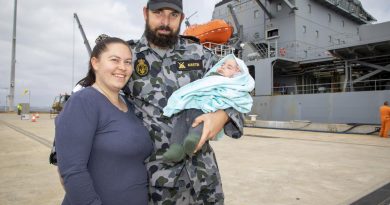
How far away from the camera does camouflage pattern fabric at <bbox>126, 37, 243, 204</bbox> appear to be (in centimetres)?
156

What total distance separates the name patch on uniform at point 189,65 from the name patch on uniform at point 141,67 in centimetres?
21

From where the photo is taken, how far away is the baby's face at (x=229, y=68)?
1706mm

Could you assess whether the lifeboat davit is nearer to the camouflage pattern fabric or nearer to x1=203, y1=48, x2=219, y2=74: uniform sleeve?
x1=203, y1=48, x2=219, y2=74: uniform sleeve

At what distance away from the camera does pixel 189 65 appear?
1.79 m

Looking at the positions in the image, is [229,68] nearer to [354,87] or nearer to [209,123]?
[209,123]

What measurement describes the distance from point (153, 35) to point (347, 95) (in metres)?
13.1

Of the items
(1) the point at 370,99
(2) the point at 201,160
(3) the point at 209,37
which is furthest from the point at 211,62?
(3) the point at 209,37

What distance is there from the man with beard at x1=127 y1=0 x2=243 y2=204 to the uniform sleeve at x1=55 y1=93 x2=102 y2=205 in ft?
1.34

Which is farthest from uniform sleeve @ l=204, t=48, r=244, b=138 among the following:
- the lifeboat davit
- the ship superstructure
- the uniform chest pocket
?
the lifeboat davit

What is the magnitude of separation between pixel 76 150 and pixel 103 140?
0.46 feet

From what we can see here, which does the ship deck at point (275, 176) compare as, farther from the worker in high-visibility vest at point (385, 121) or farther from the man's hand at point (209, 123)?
the worker in high-visibility vest at point (385, 121)

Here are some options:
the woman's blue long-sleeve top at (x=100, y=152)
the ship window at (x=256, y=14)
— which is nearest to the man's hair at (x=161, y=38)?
the woman's blue long-sleeve top at (x=100, y=152)

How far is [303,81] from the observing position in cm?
1781

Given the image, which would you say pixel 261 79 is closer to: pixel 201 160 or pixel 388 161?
pixel 388 161
